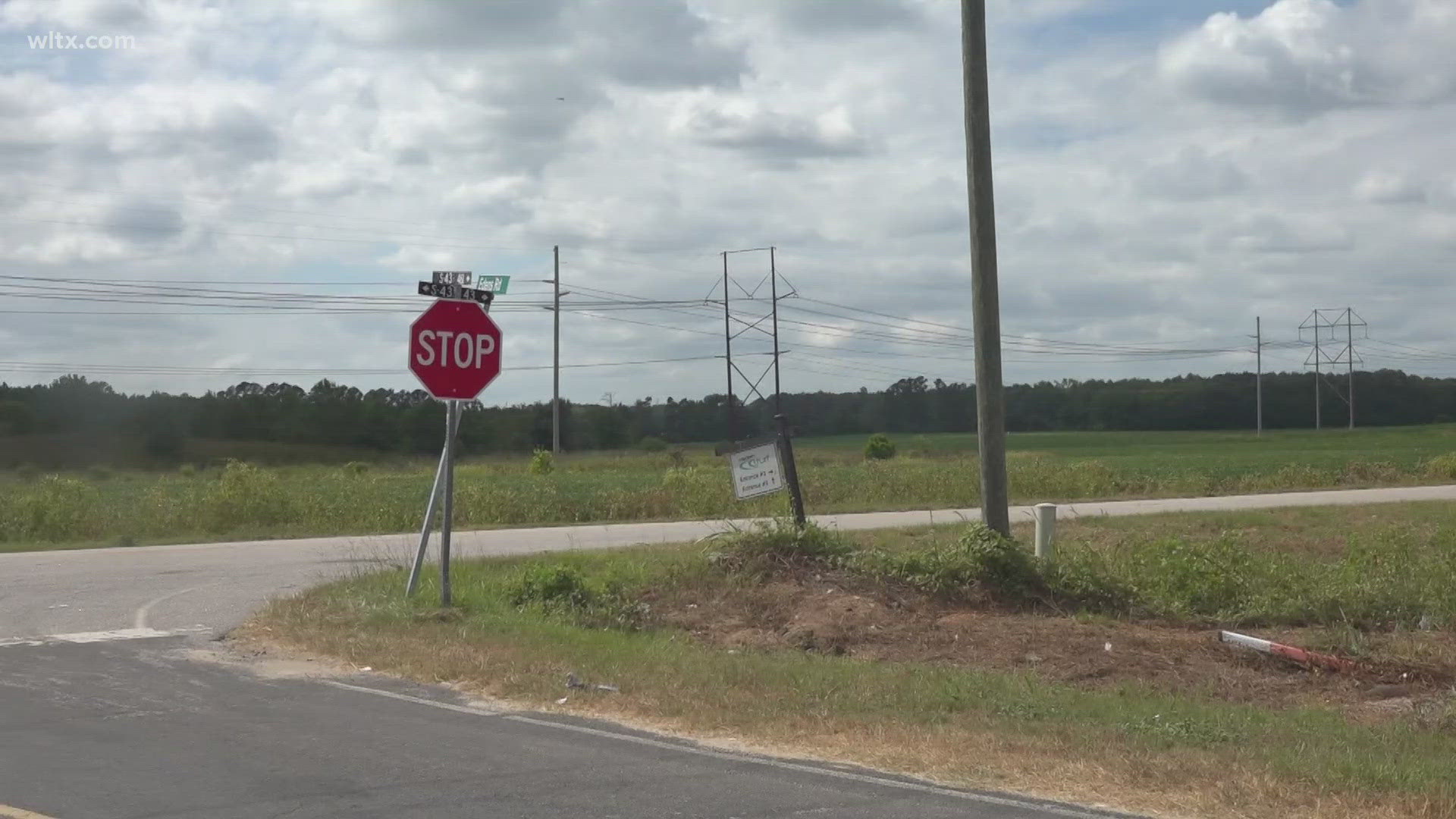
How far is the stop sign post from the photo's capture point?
12039mm

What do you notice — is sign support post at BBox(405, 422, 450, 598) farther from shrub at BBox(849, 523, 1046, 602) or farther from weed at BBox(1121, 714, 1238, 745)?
weed at BBox(1121, 714, 1238, 745)

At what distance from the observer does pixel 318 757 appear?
7.61 metres

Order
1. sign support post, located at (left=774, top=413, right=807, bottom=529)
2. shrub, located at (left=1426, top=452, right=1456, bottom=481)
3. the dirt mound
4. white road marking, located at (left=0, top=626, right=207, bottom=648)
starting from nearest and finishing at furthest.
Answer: the dirt mound
white road marking, located at (left=0, top=626, right=207, bottom=648)
sign support post, located at (left=774, top=413, right=807, bottom=529)
shrub, located at (left=1426, top=452, right=1456, bottom=481)

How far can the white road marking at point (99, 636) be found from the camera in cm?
1189

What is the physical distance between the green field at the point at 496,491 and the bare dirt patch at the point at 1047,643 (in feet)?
46.1

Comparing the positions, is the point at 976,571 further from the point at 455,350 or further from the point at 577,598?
the point at 455,350

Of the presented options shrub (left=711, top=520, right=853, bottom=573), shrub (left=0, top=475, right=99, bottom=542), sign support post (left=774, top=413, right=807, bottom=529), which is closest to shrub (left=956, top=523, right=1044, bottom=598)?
shrub (left=711, top=520, right=853, bottom=573)

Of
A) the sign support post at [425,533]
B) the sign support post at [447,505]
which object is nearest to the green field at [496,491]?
the sign support post at [425,533]

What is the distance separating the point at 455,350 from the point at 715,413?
58.6 m

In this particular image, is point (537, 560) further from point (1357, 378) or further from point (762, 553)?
point (1357, 378)

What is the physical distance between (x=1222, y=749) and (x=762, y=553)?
6483 mm

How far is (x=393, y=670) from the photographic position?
10352 mm

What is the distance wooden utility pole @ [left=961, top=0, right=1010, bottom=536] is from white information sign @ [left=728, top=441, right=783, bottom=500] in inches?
84.0

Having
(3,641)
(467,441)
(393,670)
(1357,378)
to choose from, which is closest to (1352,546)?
(393,670)
